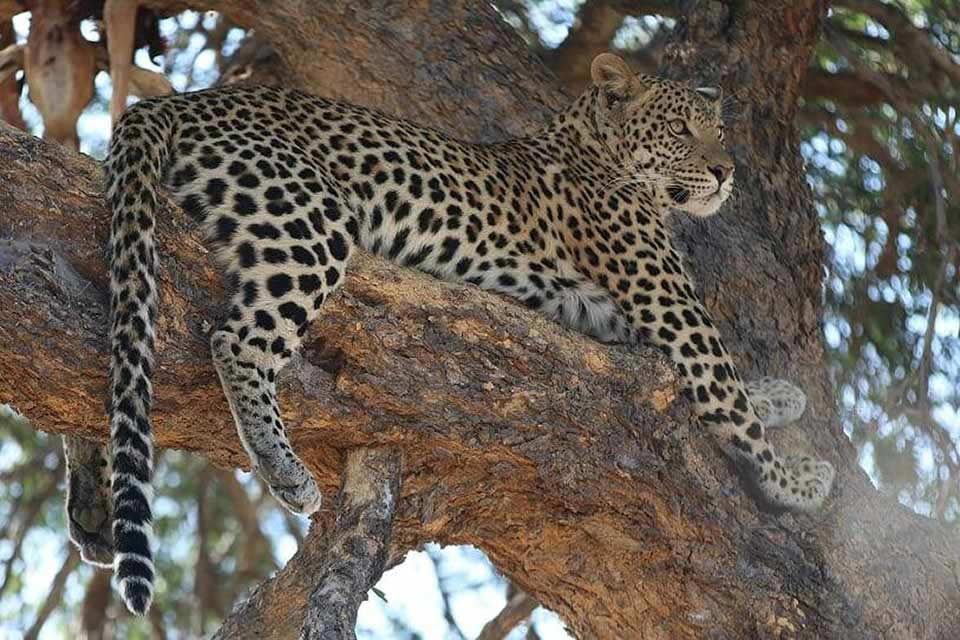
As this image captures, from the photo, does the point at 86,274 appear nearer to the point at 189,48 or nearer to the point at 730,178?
the point at 730,178

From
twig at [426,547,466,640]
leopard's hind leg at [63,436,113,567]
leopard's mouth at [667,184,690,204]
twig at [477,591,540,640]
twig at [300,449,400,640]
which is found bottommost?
twig at [426,547,466,640]

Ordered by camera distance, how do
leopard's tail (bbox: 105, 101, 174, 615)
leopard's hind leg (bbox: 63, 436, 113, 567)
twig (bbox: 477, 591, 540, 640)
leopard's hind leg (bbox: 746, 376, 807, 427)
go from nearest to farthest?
leopard's tail (bbox: 105, 101, 174, 615) < leopard's hind leg (bbox: 63, 436, 113, 567) < leopard's hind leg (bbox: 746, 376, 807, 427) < twig (bbox: 477, 591, 540, 640)

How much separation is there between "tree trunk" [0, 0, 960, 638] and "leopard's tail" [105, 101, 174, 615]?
11 centimetres

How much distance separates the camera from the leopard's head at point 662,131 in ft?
24.7

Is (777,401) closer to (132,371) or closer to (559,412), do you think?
(559,412)

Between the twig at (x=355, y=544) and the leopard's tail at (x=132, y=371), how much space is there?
0.59 metres

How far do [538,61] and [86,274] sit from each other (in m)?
3.82

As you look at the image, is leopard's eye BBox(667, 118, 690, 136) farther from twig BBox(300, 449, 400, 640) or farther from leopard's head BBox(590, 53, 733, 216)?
twig BBox(300, 449, 400, 640)

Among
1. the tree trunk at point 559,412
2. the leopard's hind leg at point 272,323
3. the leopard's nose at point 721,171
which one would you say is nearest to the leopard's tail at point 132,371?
the tree trunk at point 559,412

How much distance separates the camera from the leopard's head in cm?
752

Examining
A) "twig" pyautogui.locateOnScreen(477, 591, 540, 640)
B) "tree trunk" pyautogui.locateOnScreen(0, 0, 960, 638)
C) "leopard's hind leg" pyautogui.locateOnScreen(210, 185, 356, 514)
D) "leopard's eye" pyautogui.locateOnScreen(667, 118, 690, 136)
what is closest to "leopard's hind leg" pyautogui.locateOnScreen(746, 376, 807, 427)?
"tree trunk" pyautogui.locateOnScreen(0, 0, 960, 638)

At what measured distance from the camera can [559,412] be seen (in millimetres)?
5984

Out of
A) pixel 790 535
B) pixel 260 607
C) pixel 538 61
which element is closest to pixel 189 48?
pixel 538 61

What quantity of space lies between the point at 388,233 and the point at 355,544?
1.38 meters
